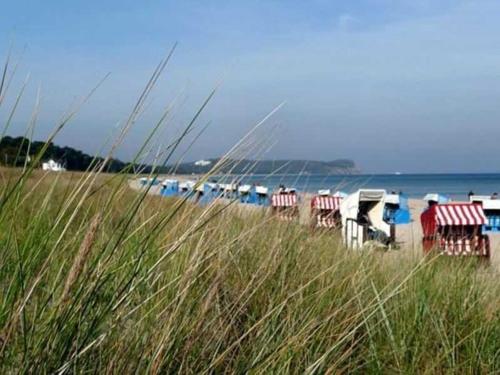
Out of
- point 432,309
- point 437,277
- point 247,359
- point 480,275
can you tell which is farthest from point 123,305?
point 480,275

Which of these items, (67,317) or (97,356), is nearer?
(67,317)

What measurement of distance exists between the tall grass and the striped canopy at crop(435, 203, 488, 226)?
4851 mm

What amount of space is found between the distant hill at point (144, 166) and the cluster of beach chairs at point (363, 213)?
3.0 inches

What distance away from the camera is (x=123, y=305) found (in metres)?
1.49

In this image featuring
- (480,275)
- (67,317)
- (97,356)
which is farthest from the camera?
(480,275)

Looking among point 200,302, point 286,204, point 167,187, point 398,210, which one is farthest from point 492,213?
point 200,302

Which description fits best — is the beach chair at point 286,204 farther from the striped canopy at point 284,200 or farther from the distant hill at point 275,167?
the distant hill at point 275,167

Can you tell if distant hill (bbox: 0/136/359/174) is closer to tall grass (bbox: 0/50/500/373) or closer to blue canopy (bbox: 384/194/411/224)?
tall grass (bbox: 0/50/500/373)

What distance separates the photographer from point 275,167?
9.01ft

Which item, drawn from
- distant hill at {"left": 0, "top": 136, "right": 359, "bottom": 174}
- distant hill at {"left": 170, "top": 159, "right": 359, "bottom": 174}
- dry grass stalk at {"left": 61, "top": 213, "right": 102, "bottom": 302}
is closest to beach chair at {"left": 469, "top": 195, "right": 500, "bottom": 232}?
distant hill at {"left": 170, "top": 159, "right": 359, "bottom": 174}

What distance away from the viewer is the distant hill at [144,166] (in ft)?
6.17

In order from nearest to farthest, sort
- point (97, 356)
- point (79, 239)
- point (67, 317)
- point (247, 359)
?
point (67, 317) < point (97, 356) < point (247, 359) < point (79, 239)

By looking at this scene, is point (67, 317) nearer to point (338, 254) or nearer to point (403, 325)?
point (403, 325)

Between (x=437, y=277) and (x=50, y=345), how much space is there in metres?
2.32
